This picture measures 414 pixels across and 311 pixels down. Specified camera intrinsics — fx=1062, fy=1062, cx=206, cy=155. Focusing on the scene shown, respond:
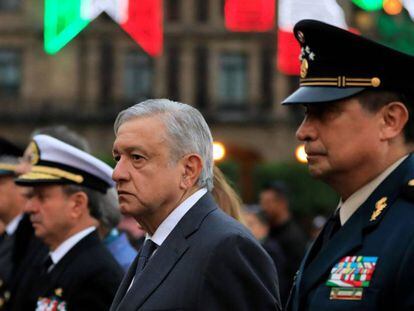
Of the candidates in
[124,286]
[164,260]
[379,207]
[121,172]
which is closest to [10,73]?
[124,286]

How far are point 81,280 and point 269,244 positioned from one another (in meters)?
4.44

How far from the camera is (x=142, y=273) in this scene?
361 cm

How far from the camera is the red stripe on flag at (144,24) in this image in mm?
8493

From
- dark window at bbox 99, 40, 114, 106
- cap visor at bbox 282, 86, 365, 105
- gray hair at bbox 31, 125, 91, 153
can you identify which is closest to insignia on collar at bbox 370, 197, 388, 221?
cap visor at bbox 282, 86, 365, 105

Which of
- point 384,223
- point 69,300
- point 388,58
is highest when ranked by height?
point 388,58

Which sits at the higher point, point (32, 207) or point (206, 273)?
point (206, 273)

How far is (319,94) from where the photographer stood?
3.18 m

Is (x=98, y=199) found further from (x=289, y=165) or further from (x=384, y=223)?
(x=289, y=165)

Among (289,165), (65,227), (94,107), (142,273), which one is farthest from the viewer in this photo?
(94,107)

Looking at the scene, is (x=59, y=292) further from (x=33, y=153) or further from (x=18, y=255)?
(x=18, y=255)

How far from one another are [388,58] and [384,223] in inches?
20.0

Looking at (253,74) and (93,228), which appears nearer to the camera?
(93,228)

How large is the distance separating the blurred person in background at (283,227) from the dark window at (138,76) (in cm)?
3198

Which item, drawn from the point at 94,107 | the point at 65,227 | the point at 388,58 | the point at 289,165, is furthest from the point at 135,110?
the point at 94,107
